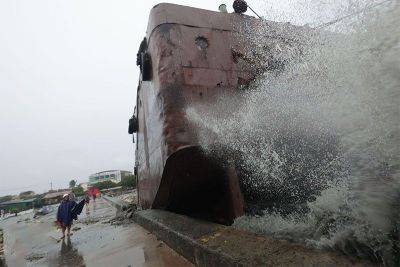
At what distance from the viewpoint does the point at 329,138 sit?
4211mm

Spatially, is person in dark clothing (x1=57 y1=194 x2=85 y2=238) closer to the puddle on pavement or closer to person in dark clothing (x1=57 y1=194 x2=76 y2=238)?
person in dark clothing (x1=57 y1=194 x2=76 y2=238)

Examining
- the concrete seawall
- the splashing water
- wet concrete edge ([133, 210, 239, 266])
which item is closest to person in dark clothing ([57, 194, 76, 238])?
wet concrete edge ([133, 210, 239, 266])

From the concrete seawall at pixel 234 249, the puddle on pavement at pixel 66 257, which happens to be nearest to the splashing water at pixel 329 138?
the concrete seawall at pixel 234 249

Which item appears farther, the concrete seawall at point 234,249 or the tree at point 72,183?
the tree at point 72,183

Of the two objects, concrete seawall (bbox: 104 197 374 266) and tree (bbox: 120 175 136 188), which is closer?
concrete seawall (bbox: 104 197 374 266)

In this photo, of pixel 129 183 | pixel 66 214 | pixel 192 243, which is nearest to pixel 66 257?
pixel 66 214

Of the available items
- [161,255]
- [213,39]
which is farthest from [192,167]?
[213,39]

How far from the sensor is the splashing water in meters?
2.16

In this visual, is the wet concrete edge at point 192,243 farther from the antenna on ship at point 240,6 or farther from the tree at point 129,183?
the tree at point 129,183

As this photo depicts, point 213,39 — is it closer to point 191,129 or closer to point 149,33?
point 149,33

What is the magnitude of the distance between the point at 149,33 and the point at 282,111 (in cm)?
291

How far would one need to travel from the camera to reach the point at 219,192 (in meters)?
4.92

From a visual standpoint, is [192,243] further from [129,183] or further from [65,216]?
[129,183]

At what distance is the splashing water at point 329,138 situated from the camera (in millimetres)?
2164
